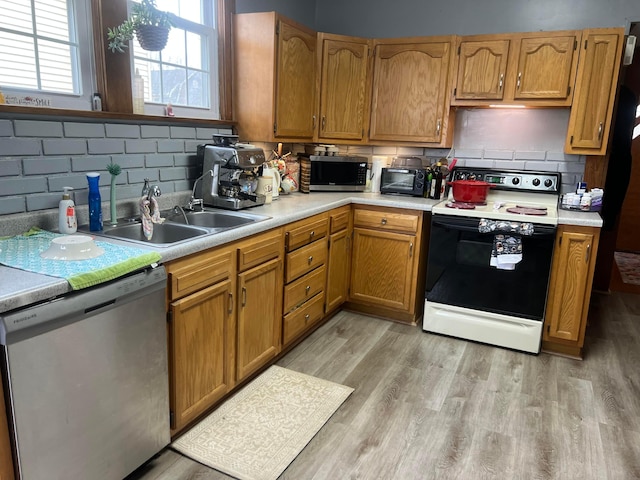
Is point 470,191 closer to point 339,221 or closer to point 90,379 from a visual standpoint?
point 339,221

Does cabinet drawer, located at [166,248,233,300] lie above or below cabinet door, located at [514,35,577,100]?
below

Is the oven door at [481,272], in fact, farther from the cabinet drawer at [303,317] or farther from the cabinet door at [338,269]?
the cabinet drawer at [303,317]

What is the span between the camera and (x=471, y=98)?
335cm

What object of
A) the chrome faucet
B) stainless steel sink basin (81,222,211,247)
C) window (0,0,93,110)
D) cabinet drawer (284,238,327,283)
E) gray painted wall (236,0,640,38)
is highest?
gray painted wall (236,0,640,38)

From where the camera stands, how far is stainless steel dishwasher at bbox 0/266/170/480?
1340 millimetres

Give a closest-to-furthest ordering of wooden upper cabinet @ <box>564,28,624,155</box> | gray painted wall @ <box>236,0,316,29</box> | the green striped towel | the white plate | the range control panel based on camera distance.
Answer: the green striped towel
the white plate
wooden upper cabinet @ <box>564,28,624,155</box>
gray painted wall @ <box>236,0,316,29</box>
the range control panel

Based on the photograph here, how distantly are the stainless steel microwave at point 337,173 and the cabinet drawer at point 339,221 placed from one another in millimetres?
319

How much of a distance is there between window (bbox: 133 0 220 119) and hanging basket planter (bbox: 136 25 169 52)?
22 centimetres

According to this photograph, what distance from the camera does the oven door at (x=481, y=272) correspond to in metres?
2.89

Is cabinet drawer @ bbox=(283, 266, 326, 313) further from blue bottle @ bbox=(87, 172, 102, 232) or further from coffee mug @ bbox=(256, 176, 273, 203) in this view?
blue bottle @ bbox=(87, 172, 102, 232)

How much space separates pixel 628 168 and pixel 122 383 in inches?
164

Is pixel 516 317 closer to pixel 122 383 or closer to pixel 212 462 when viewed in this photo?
pixel 212 462

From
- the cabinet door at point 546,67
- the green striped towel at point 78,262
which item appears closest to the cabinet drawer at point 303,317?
the green striped towel at point 78,262

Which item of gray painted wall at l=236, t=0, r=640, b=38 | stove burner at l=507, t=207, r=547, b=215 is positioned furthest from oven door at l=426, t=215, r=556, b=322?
gray painted wall at l=236, t=0, r=640, b=38
